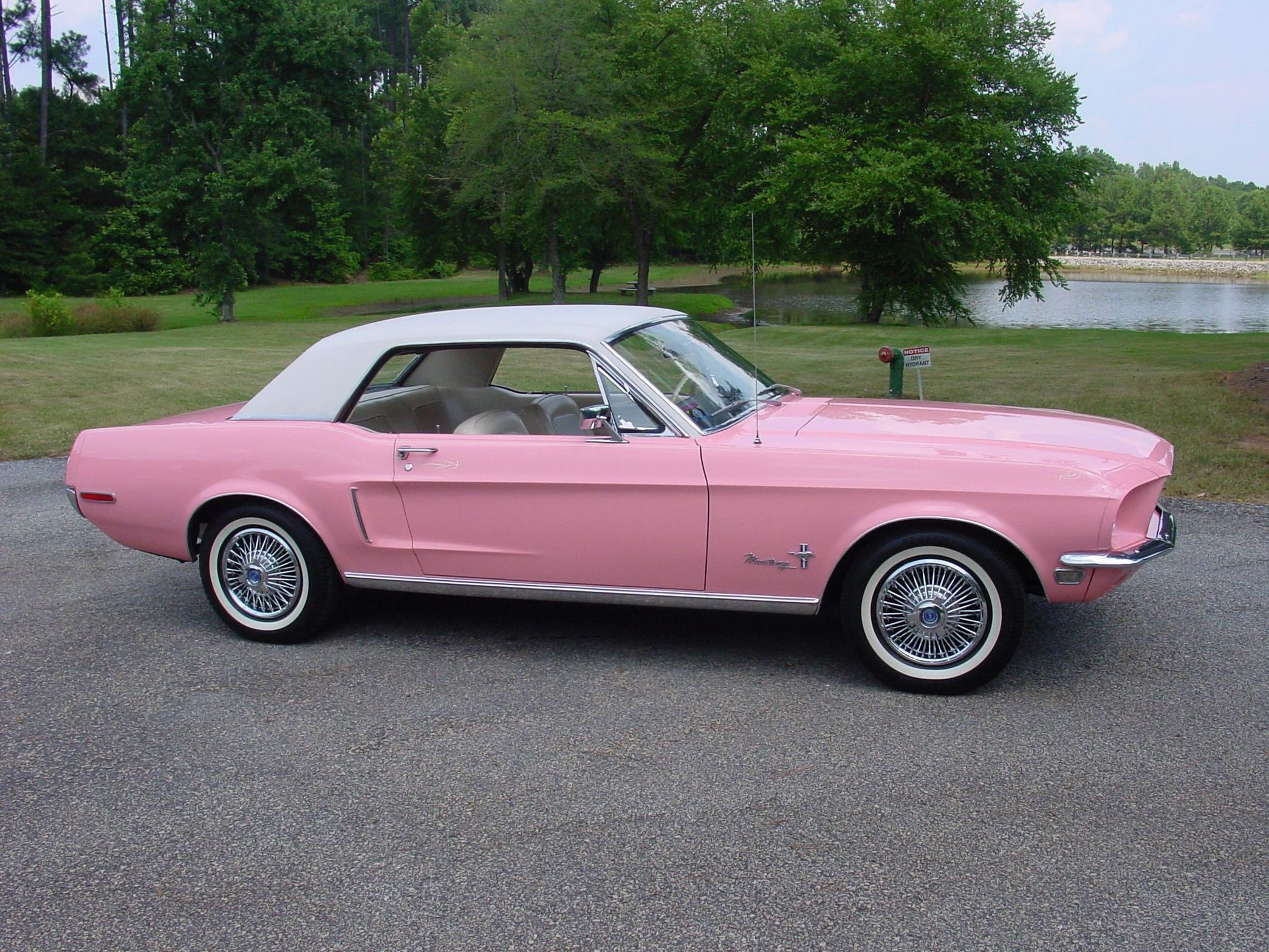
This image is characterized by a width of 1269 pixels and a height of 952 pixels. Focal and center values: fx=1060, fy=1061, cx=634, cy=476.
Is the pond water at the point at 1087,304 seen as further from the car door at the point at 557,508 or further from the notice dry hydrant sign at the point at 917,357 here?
the car door at the point at 557,508

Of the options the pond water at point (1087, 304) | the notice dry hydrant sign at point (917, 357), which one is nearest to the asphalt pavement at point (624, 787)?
the notice dry hydrant sign at point (917, 357)

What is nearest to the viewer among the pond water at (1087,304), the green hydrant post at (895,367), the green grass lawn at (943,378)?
the green hydrant post at (895,367)

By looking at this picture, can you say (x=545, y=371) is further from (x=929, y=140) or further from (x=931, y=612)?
(x=929, y=140)

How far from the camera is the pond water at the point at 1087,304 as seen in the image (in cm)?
3534

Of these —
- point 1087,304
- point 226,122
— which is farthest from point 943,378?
point 1087,304

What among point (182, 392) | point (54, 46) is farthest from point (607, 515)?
point (54, 46)

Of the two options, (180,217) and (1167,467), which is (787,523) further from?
(180,217)

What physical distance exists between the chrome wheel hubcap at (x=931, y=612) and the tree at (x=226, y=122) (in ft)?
109

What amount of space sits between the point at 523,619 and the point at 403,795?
1901mm

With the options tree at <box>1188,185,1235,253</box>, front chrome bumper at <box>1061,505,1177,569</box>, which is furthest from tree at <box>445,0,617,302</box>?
tree at <box>1188,185,1235,253</box>

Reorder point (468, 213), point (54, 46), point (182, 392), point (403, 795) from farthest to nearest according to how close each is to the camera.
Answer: point (54, 46) → point (468, 213) → point (182, 392) → point (403, 795)

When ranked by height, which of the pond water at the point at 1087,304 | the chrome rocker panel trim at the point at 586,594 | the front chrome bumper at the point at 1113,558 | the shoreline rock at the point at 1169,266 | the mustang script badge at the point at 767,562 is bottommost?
the chrome rocker panel trim at the point at 586,594

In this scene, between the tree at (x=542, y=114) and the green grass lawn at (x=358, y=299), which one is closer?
the tree at (x=542, y=114)

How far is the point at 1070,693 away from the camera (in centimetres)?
423
